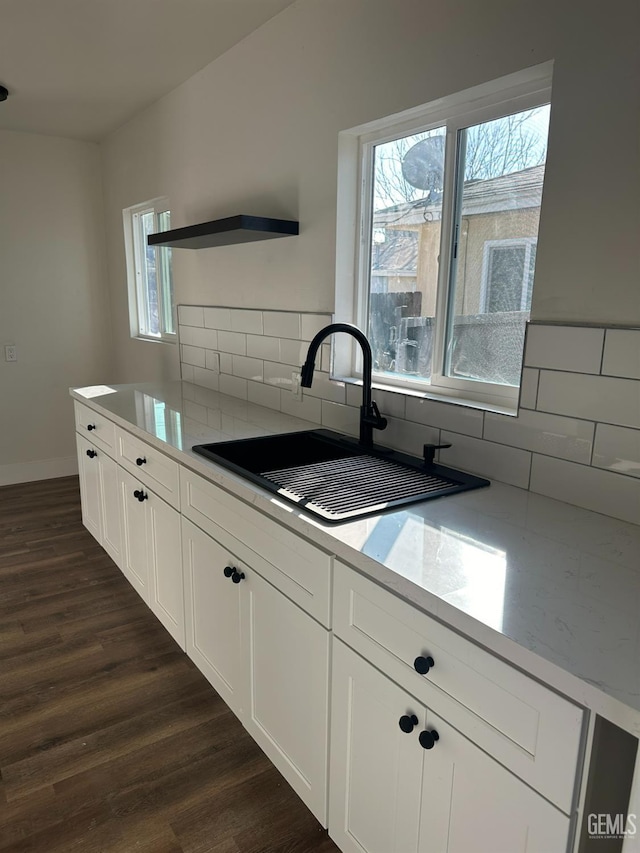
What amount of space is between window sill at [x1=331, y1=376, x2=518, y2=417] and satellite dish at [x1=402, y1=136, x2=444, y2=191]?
0.65m

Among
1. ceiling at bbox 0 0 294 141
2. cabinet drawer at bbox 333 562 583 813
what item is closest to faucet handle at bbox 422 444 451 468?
cabinet drawer at bbox 333 562 583 813

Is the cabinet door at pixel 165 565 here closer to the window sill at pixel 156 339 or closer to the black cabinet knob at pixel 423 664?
the black cabinet knob at pixel 423 664

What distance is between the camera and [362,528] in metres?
1.27

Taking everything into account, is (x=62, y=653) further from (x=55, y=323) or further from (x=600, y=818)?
Result: (x=55, y=323)

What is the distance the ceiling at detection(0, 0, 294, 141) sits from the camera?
2232mm

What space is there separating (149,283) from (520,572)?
11.7ft

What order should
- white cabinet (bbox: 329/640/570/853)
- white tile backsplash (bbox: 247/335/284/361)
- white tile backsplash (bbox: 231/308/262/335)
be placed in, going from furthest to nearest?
white tile backsplash (bbox: 231/308/262/335) < white tile backsplash (bbox: 247/335/284/361) < white cabinet (bbox: 329/640/570/853)

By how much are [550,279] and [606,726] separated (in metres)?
1.01

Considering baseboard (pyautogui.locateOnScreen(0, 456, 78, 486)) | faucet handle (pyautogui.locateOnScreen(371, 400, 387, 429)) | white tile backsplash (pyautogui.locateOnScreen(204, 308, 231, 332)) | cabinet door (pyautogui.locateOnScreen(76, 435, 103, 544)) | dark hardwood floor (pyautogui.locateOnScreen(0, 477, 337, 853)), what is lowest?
dark hardwood floor (pyautogui.locateOnScreen(0, 477, 337, 853))

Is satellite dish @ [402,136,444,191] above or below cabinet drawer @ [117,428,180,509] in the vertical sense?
above

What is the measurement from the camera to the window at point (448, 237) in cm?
162

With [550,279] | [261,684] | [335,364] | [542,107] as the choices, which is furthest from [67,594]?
[542,107]

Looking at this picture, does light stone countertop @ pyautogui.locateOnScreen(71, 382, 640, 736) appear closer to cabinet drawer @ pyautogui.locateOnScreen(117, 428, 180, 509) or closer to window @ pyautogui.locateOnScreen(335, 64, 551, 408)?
cabinet drawer @ pyautogui.locateOnScreen(117, 428, 180, 509)

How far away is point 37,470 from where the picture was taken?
443 centimetres
